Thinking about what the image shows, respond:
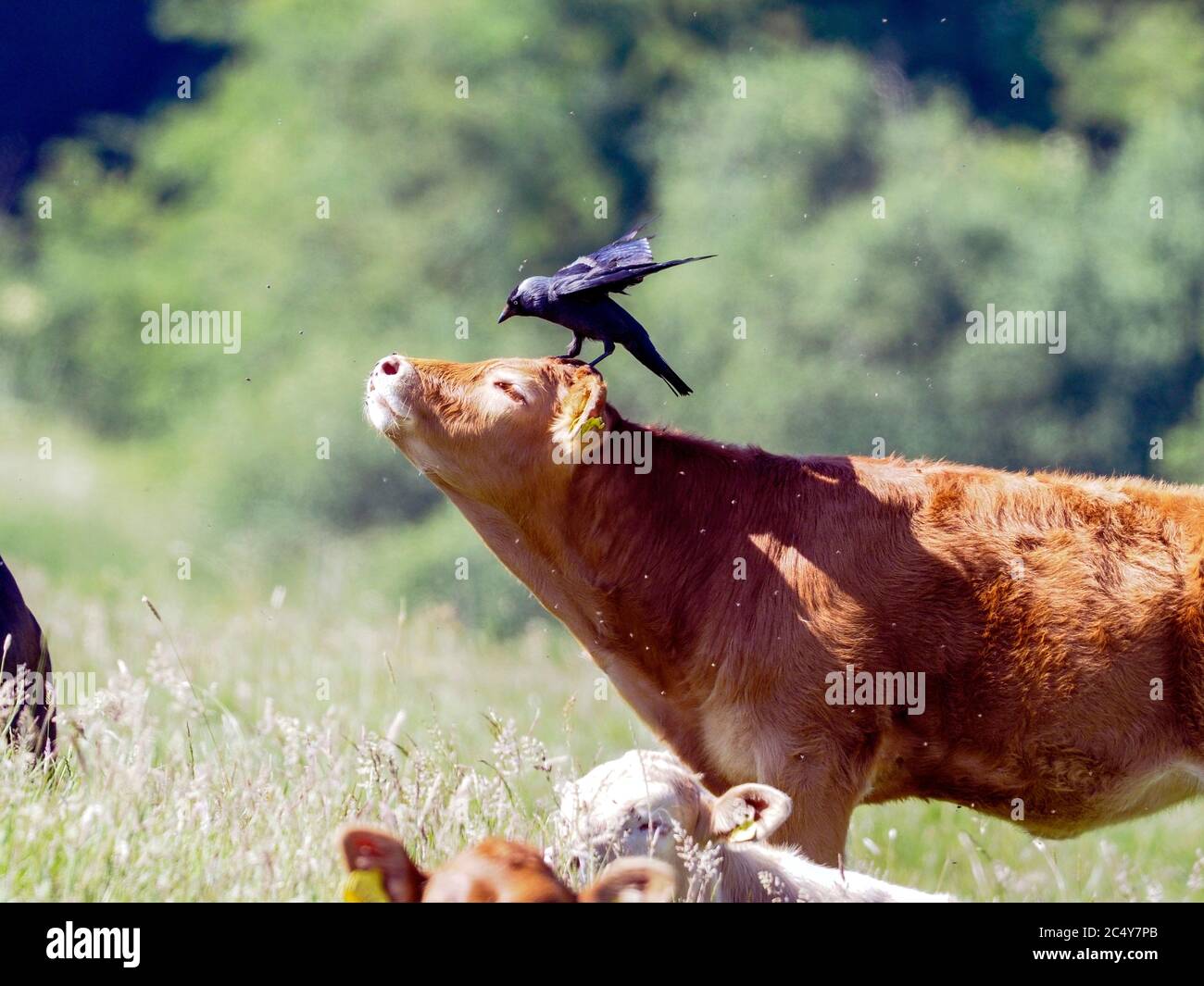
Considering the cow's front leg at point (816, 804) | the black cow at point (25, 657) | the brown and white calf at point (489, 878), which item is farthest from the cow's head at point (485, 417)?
the brown and white calf at point (489, 878)

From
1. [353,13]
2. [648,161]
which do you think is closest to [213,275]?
[353,13]

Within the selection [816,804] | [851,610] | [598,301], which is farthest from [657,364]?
[816,804]

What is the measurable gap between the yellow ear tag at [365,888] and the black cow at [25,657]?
1941 millimetres

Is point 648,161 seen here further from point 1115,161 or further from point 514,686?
point 514,686

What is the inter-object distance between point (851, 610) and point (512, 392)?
138 centimetres

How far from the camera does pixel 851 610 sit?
596 cm

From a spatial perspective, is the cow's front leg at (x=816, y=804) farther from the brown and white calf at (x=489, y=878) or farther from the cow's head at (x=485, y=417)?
the brown and white calf at (x=489, y=878)

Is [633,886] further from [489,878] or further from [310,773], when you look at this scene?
[310,773]

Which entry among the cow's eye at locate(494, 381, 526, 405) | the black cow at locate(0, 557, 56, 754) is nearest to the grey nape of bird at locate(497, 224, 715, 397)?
the cow's eye at locate(494, 381, 526, 405)

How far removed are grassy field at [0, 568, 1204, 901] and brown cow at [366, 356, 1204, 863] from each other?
19.4 inches

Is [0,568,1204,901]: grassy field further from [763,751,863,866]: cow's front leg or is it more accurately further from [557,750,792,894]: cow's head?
[763,751,863,866]: cow's front leg

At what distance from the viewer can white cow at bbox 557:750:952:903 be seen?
5.18m

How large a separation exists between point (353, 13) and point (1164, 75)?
13161 millimetres
